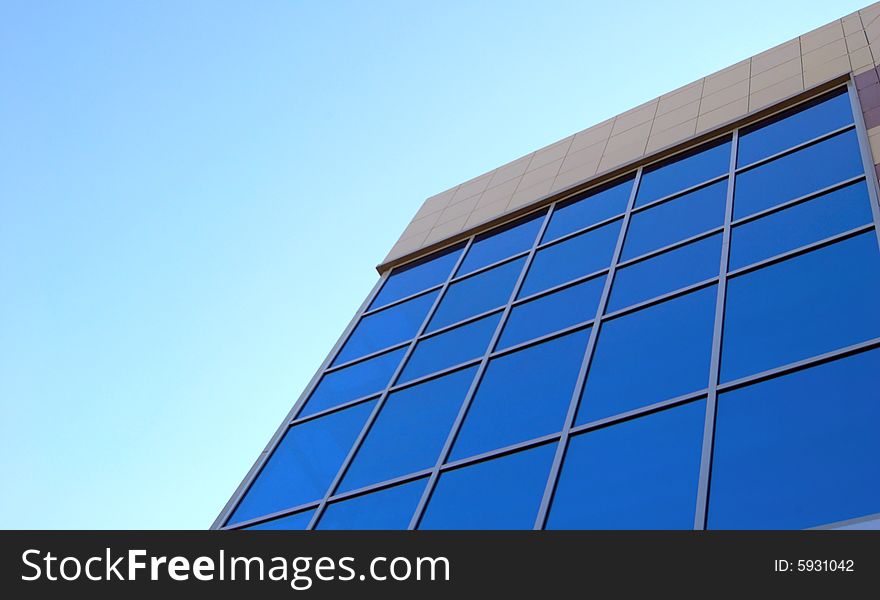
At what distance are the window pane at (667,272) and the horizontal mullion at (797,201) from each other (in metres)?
0.40

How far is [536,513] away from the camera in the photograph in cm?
915

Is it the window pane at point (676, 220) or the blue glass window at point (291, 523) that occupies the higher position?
the window pane at point (676, 220)

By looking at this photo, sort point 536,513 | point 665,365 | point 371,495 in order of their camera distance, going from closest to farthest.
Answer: point 536,513
point 665,365
point 371,495

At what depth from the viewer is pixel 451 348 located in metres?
13.3

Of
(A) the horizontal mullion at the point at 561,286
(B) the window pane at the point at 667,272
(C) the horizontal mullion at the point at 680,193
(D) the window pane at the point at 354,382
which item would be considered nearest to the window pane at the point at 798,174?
(C) the horizontal mullion at the point at 680,193

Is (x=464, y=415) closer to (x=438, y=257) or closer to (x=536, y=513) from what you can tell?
(x=536, y=513)

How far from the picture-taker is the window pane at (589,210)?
14875mm

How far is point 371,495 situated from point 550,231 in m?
6.11

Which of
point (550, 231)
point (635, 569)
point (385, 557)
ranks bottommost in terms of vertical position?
point (550, 231)

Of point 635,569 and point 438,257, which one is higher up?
point 635,569

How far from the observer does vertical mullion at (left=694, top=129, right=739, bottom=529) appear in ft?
26.1

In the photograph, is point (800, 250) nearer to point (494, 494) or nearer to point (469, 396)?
point (469, 396)

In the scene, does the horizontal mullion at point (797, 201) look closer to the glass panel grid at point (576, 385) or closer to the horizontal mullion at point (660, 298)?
the glass panel grid at point (576, 385)

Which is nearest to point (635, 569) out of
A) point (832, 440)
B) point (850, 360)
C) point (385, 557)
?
point (385, 557)
